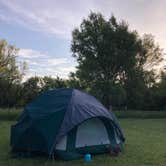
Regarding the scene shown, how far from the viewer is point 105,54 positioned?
1054 inches

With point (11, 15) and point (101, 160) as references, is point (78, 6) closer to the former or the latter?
point (11, 15)

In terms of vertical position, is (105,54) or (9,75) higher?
(105,54)

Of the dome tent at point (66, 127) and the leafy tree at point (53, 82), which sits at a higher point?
the leafy tree at point (53, 82)

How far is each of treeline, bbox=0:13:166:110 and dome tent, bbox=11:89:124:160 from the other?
1800 cm

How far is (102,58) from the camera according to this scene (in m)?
26.9

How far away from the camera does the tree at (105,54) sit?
26.4 m

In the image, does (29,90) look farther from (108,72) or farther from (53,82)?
(53,82)

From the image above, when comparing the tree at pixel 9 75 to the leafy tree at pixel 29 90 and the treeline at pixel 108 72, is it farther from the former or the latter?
the leafy tree at pixel 29 90

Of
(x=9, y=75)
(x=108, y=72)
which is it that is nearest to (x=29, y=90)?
(x=9, y=75)

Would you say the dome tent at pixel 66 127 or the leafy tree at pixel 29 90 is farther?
the leafy tree at pixel 29 90

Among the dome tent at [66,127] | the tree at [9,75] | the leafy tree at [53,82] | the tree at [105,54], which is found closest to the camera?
the dome tent at [66,127]

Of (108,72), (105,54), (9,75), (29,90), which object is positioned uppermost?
(105,54)

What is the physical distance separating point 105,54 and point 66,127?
20.4m

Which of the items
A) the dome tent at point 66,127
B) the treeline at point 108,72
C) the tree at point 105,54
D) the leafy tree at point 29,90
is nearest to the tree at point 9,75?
the treeline at point 108,72
